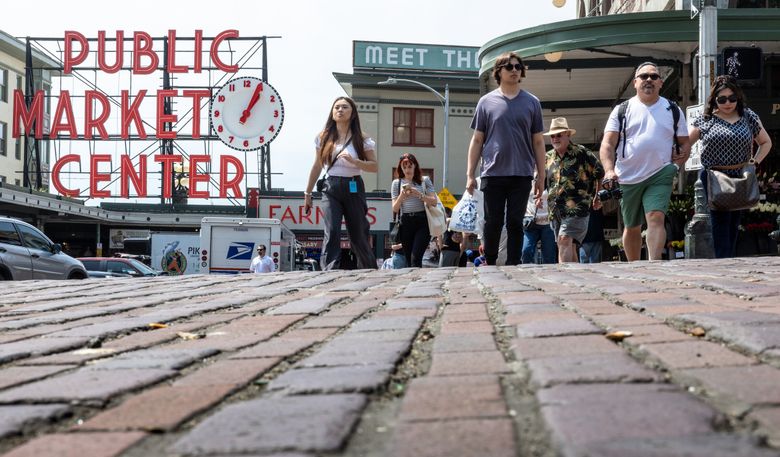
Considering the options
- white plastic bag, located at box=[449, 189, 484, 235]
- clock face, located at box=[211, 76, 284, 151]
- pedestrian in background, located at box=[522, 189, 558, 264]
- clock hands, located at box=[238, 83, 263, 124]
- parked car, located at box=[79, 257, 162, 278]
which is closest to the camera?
pedestrian in background, located at box=[522, 189, 558, 264]

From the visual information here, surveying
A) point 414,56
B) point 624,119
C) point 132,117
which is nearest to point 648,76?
point 624,119

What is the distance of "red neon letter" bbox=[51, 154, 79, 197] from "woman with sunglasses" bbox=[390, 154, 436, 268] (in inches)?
1321

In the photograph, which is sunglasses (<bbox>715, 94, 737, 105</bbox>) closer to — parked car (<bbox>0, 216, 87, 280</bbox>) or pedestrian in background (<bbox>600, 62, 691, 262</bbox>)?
pedestrian in background (<bbox>600, 62, 691, 262</bbox>)

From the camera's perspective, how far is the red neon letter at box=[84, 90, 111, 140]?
136 feet

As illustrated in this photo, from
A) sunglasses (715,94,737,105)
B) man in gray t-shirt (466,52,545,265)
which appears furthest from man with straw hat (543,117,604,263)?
sunglasses (715,94,737,105)

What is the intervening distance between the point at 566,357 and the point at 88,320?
255cm

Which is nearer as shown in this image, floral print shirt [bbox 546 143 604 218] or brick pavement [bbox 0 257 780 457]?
brick pavement [bbox 0 257 780 457]

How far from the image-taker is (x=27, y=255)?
1589 cm

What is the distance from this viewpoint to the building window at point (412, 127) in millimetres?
40625

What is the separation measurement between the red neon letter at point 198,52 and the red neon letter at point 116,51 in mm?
3162

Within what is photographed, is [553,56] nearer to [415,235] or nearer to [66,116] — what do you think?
[415,235]

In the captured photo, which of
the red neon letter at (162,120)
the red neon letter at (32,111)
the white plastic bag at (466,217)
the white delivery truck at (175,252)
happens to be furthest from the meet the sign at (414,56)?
the white plastic bag at (466,217)

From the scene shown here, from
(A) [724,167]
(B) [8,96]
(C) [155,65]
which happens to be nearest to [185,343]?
(A) [724,167]

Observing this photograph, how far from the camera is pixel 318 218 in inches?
1533
